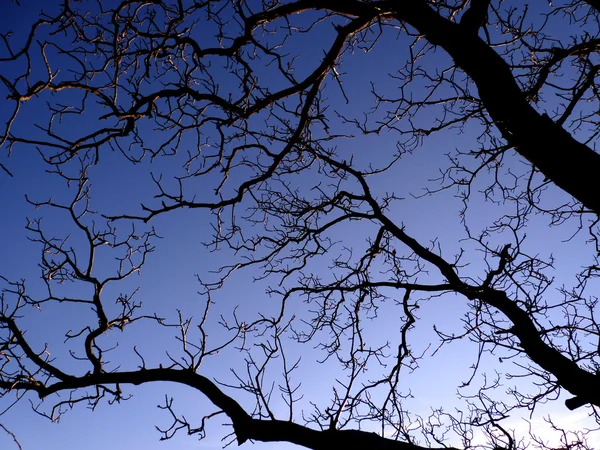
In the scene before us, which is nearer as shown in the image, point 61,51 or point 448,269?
point 61,51

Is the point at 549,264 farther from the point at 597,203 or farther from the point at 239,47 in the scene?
the point at 239,47

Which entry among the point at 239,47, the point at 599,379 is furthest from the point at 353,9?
the point at 599,379

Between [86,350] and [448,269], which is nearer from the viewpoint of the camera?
[86,350]

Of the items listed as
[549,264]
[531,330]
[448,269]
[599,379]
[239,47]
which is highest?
[239,47]

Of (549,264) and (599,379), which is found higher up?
(549,264)

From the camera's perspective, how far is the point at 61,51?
13.2ft

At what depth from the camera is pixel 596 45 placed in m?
4.06

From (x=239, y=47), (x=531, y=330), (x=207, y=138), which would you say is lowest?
(x=531, y=330)

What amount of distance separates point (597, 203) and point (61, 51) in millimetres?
4438

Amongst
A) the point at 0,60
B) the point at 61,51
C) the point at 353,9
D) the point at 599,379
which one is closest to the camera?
the point at 0,60

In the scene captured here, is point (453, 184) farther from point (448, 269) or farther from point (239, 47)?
point (239, 47)

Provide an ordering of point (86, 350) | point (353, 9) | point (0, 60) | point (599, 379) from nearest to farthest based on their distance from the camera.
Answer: point (0, 60) → point (599, 379) → point (86, 350) → point (353, 9)

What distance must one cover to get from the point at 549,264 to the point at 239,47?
3835 millimetres

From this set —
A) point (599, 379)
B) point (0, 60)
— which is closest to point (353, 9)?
point (0, 60)
